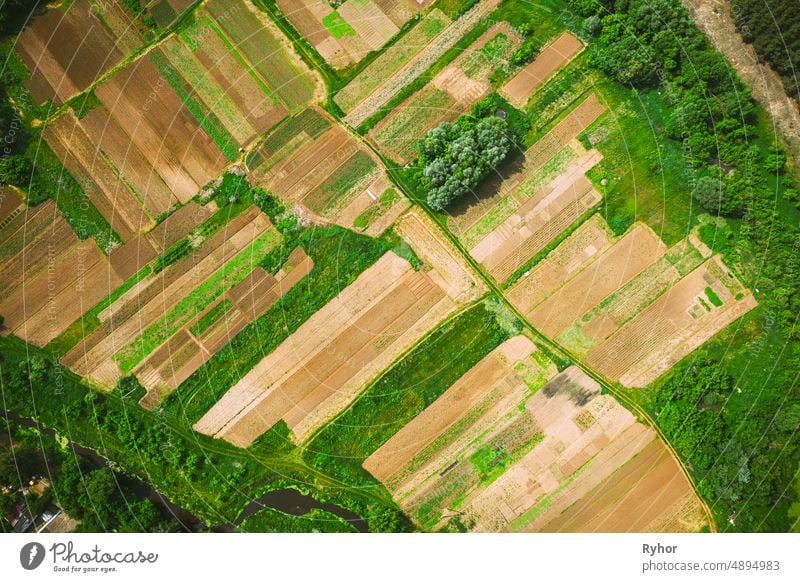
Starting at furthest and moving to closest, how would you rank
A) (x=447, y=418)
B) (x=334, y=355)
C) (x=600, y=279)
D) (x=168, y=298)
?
(x=168, y=298) → (x=334, y=355) → (x=600, y=279) → (x=447, y=418)

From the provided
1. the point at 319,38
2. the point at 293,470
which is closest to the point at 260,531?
the point at 293,470

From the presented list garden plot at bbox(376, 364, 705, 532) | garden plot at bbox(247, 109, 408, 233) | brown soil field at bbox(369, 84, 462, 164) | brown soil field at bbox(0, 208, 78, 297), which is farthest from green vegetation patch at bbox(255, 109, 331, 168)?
garden plot at bbox(376, 364, 705, 532)

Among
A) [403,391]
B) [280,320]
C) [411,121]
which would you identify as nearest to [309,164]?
[411,121]

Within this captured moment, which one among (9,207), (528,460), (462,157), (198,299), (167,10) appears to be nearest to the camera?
(528,460)

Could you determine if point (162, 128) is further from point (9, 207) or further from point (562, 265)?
point (562, 265)
